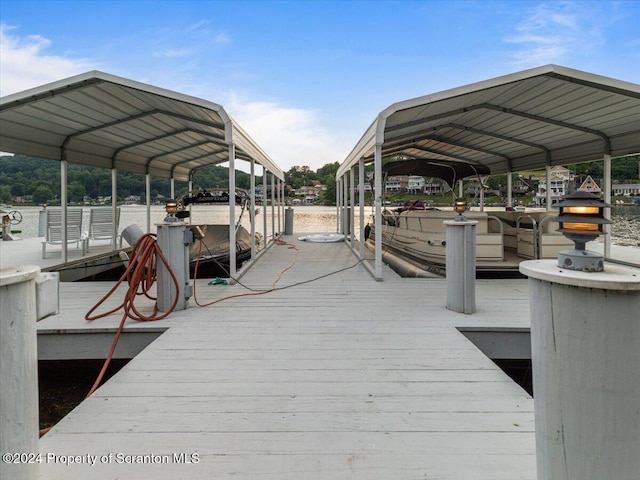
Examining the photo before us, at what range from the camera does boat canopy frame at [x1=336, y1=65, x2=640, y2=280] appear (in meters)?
4.86

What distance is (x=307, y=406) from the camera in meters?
2.08

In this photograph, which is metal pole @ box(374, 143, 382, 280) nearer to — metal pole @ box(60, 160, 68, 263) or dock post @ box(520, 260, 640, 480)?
dock post @ box(520, 260, 640, 480)

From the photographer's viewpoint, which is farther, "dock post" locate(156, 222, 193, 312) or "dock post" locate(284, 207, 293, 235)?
"dock post" locate(284, 207, 293, 235)

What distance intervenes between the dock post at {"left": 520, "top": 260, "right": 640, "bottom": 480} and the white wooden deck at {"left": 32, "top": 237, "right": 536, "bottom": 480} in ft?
1.85

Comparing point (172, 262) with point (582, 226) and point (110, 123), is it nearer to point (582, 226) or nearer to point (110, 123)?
point (582, 226)

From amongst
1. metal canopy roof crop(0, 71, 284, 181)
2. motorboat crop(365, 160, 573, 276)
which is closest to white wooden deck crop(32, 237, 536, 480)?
motorboat crop(365, 160, 573, 276)

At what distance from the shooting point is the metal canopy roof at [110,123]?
4895 mm

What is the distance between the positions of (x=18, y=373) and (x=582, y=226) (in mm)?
1849

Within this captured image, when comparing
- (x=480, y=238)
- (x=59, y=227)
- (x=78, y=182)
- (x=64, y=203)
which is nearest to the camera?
(x=480, y=238)

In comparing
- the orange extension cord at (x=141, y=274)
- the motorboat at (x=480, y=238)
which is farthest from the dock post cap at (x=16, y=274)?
the motorboat at (x=480, y=238)

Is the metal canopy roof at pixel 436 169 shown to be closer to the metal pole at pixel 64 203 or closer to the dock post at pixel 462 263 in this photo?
the dock post at pixel 462 263

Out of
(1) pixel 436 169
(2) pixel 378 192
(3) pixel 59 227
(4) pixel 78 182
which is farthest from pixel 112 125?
(4) pixel 78 182

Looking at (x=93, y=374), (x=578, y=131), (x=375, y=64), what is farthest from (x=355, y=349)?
(x=375, y=64)

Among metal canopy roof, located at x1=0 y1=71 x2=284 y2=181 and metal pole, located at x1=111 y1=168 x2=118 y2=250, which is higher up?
metal canopy roof, located at x1=0 y1=71 x2=284 y2=181
